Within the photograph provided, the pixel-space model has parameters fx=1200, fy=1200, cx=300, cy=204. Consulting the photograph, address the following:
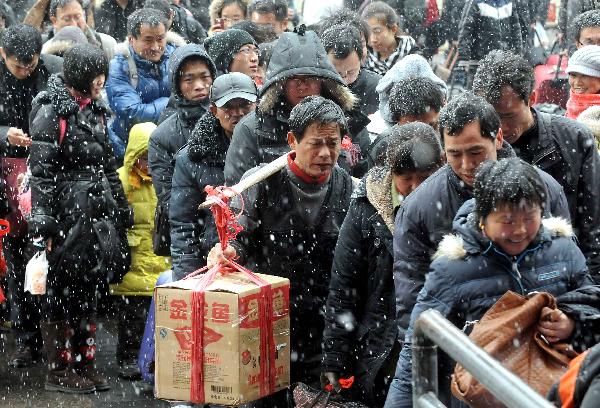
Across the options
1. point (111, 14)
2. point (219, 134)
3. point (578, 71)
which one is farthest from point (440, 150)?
point (111, 14)

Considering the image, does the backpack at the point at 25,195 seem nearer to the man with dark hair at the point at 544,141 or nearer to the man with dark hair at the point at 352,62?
the man with dark hair at the point at 352,62

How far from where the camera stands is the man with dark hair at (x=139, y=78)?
989 centimetres

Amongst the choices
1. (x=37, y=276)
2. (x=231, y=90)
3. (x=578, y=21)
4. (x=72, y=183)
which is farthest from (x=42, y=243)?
(x=578, y=21)

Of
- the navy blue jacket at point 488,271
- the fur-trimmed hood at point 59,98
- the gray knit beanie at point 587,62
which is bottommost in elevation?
the navy blue jacket at point 488,271

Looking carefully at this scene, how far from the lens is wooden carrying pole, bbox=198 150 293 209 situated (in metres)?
5.85

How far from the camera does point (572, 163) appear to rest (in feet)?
19.2

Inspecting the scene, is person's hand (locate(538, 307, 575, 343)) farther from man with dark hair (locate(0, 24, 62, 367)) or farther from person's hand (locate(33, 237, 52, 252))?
man with dark hair (locate(0, 24, 62, 367))

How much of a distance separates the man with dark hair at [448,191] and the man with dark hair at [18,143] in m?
4.63

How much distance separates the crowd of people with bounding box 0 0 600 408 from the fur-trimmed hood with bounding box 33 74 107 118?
1 cm

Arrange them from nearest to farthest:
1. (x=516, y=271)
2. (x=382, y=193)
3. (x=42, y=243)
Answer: (x=516, y=271) < (x=382, y=193) < (x=42, y=243)

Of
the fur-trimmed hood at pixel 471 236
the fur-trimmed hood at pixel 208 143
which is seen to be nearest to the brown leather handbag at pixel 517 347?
the fur-trimmed hood at pixel 471 236

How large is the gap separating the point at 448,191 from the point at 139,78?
5.41 m

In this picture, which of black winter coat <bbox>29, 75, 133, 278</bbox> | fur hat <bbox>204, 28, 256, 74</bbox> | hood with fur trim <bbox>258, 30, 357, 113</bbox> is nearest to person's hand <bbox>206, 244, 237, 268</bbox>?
hood with fur trim <bbox>258, 30, 357, 113</bbox>

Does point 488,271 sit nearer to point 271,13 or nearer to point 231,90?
point 231,90
